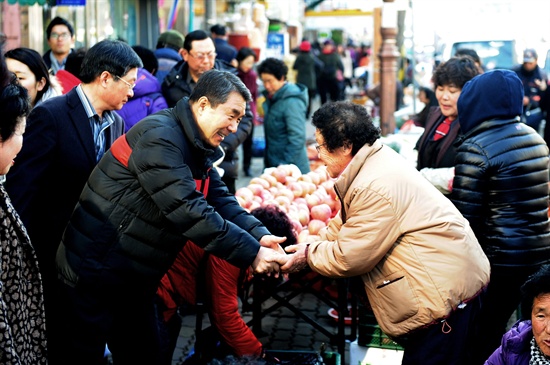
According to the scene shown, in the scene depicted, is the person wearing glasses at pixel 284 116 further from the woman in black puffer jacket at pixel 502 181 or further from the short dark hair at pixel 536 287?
the short dark hair at pixel 536 287

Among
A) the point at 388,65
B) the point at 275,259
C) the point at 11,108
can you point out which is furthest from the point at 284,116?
the point at 388,65

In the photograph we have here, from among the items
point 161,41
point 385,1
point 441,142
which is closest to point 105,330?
point 441,142

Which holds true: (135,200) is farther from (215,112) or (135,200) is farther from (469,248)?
(469,248)

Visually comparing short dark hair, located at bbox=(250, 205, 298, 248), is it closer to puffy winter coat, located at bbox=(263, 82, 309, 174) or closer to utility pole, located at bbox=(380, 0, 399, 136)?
puffy winter coat, located at bbox=(263, 82, 309, 174)

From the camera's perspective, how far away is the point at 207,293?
14.6 ft

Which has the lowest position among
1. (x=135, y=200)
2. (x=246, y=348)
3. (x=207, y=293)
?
(x=246, y=348)

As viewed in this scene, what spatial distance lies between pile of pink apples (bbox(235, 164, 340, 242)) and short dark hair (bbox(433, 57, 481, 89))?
1380mm

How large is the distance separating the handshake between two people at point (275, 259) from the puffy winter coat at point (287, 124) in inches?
161

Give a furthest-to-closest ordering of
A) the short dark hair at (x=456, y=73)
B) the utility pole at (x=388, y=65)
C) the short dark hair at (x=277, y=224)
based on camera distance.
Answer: the utility pole at (x=388, y=65) < the short dark hair at (x=456, y=73) < the short dark hair at (x=277, y=224)

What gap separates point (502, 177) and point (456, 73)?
3.91 feet

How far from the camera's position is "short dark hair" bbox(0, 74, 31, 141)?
9.43ft

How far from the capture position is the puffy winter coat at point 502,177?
4336 millimetres

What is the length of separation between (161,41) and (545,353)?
6658mm

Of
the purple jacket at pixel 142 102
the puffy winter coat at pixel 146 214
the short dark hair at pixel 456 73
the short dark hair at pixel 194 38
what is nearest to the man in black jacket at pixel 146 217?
the puffy winter coat at pixel 146 214
